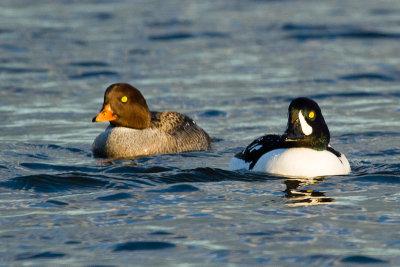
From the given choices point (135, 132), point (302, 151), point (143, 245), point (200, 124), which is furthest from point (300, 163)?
point (200, 124)

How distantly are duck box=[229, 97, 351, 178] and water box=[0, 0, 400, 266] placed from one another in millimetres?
161

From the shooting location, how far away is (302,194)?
11.2m

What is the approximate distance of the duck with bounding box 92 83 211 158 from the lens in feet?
48.0

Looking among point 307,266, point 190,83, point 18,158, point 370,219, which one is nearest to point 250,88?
point 190,83

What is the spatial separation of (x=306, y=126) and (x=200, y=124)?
575 centimetres

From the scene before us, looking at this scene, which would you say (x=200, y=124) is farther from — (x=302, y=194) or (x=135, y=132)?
(x=302, y=194)

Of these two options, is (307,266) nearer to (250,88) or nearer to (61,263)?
(61,263)

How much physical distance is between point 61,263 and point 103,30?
18803mm

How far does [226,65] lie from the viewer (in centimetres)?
2222

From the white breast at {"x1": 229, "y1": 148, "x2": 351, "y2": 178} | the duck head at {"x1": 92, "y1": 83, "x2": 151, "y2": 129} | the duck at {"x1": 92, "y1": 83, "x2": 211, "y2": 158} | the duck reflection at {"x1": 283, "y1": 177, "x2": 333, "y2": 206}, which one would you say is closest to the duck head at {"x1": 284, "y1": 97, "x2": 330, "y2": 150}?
the white breast at {"x1": 229, "y1": 148, "x2": 351, "y2": 178}

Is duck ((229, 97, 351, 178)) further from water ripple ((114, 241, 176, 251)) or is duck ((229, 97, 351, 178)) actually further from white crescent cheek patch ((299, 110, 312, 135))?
water ripple ((114, 241, 176, 251))

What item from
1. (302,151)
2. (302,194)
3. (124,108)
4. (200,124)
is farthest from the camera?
(200,124)

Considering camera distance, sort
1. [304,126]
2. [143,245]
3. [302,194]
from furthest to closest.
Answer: [304,126] → [302,194] → [143,245]

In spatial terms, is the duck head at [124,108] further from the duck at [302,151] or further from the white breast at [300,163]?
the white breast at [300,163]
